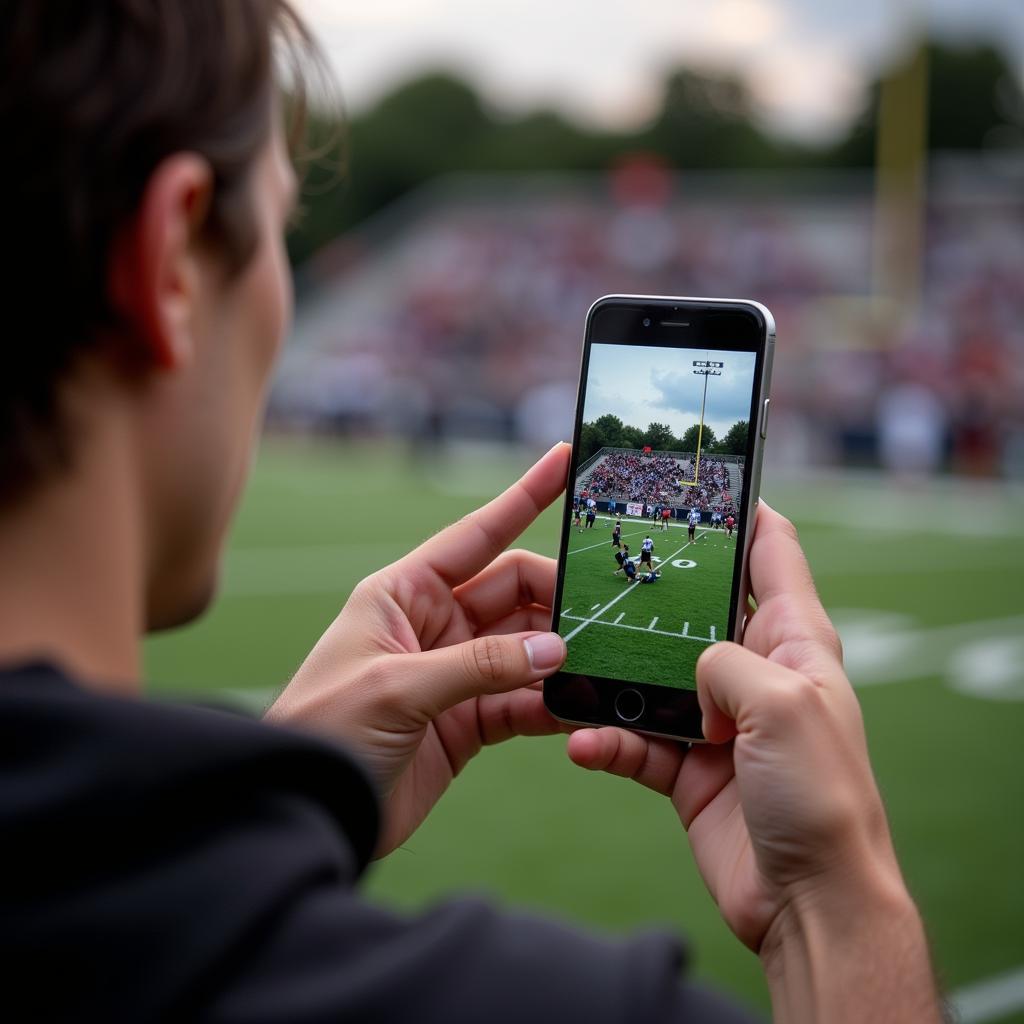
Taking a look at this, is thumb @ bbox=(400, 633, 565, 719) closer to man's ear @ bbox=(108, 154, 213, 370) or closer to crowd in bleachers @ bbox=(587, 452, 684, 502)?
crowd in bleachers @ bbox=(587, 452, 684, 502)

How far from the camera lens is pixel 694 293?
3547cm

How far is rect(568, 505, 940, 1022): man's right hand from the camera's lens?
1354 mm

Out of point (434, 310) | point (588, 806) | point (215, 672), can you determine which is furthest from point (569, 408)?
point (588, 806)

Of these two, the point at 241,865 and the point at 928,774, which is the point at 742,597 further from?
the point at 928,774

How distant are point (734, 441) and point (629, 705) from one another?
0.45 m

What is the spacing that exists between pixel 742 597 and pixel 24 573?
1.23 meters

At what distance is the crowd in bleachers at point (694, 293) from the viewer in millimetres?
23922

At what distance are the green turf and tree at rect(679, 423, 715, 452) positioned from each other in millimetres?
129

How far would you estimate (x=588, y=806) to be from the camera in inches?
224

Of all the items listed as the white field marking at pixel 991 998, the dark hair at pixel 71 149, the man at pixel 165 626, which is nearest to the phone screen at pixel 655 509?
the man at pixel 165 626

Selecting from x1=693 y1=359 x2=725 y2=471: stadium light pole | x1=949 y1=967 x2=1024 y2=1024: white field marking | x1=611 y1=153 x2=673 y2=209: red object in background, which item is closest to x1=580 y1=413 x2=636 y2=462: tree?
x1=693 y1=359 x2=725 y2=471: stadium light pole

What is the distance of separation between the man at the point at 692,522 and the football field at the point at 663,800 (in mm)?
20

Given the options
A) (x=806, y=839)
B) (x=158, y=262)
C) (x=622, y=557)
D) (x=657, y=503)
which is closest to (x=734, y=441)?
(x=657, y=503)

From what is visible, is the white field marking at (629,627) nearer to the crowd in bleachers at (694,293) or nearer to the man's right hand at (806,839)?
the man's right hand at (806,839)
